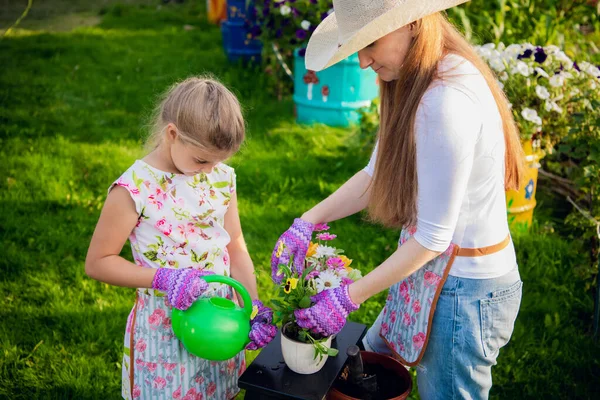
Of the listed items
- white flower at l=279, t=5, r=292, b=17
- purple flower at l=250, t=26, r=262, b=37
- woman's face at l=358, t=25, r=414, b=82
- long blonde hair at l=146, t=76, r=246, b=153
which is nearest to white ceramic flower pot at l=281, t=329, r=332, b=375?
long blonde hair at l=146, t=76, r=246, b=153

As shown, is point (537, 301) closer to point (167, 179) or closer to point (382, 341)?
point (382, 341)

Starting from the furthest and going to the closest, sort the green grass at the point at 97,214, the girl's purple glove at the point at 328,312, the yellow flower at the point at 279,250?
the green grass at the point at 97,214
the yellow flower at the point at 279,250
the girl's purple glove at the point at 328,312

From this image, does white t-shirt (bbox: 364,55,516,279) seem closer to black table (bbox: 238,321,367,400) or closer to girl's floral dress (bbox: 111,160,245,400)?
black table (bbox: 238,321,367,400)

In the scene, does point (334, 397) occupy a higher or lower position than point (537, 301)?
higher

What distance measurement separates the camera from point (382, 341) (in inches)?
81.5

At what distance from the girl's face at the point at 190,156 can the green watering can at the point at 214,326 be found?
0.34m

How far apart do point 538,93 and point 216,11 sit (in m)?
5.93

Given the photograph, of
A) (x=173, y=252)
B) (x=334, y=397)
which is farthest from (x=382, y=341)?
(x=173, y=252)

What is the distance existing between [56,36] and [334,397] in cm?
666

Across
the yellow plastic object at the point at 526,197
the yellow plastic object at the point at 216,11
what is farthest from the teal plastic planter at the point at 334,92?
the yellow plastic object at the point at 216,11

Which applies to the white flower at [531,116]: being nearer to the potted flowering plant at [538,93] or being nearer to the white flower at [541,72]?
the potted flowering plant at [538,93]

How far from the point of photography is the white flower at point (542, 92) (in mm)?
3360

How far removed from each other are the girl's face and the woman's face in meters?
0.49

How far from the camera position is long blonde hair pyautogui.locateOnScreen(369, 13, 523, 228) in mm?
1555
